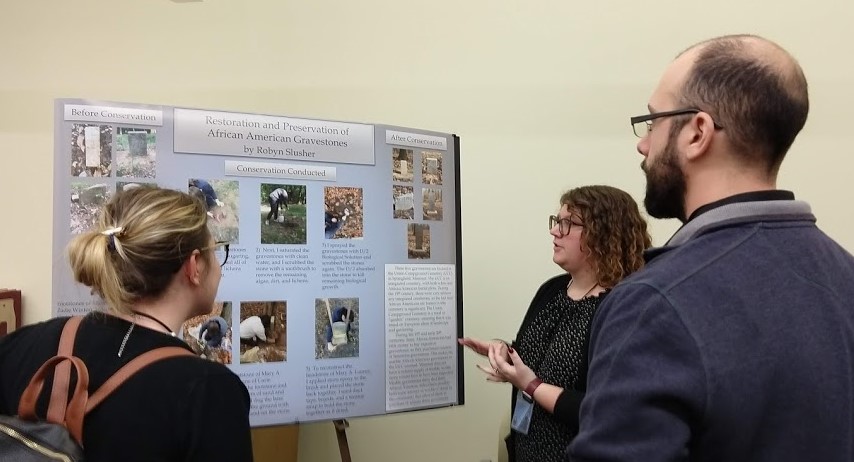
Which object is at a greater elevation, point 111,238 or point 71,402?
point 111,238

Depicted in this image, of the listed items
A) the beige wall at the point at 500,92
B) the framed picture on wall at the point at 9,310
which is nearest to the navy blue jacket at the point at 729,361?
the beige wall at the point at 500,92

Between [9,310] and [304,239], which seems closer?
[304,239]

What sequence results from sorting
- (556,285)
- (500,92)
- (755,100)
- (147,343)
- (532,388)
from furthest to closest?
(500,92) → (556,285) → (532,388) → (147,343) → (755,100)

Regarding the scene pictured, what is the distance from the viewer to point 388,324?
185cm

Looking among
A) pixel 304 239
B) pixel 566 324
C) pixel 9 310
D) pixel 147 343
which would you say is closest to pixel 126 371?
pixel 147 343

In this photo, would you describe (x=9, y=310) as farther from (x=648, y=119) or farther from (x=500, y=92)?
(x=648, y=119)

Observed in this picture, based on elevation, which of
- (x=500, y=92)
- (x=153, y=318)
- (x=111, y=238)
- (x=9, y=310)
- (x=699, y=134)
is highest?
(x=500, y=92)

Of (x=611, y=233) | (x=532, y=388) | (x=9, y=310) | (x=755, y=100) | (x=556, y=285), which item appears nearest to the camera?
(x=755, y=100)

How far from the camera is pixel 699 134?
93 cm

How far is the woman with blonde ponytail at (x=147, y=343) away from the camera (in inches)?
37.6

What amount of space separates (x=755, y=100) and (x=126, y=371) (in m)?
1.08

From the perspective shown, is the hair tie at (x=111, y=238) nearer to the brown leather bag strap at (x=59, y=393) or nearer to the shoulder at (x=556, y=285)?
the brown leather bag strap at (x=59, y=393)

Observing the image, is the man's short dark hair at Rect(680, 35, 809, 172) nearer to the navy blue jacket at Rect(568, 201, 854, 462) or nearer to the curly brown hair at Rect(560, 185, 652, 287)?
the navy blue jacket at Rect(568, 201, 854, 462)

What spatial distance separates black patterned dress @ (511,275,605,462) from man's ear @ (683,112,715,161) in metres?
0.84
